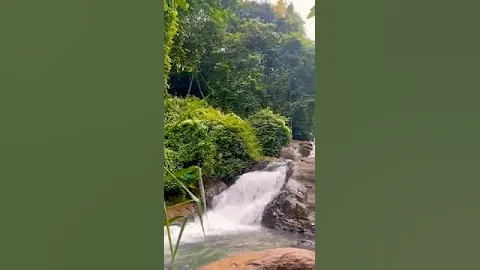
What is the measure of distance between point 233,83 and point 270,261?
1.52m

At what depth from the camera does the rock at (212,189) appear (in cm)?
354

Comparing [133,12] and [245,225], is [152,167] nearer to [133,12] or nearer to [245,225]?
[133,12]

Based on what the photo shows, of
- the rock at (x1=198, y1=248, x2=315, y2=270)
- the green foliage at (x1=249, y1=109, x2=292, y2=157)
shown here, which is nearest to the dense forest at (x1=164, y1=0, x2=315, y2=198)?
the green foliage at (x1=249, y1=109, x2=292, y2=157)

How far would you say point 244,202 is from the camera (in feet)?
11.9

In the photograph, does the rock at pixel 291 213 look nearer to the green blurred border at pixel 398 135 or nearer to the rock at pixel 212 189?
the rock at pixel 212 189

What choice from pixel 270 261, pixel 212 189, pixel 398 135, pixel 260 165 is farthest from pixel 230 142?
pixel 398 135

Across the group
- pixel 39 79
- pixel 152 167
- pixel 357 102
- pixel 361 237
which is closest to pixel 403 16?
pixel 357 102

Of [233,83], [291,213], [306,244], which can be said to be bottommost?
[306,244]

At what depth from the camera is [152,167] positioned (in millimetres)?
715

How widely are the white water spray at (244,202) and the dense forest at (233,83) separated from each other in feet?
0.43

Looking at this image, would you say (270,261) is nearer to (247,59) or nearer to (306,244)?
(306,244)

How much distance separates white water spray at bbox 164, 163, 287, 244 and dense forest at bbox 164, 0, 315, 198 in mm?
131

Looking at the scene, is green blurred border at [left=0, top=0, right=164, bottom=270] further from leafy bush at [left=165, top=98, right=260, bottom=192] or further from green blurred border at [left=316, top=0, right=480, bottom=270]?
leafy bush at [left=165, top=98, right=260, bottom=192]

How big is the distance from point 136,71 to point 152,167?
16 cm
